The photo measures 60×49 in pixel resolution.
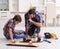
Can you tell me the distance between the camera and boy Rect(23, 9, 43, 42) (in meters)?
4.32

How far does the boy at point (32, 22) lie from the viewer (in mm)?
4316

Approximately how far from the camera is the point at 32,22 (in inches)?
171

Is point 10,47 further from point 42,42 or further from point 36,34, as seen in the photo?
point 36,34

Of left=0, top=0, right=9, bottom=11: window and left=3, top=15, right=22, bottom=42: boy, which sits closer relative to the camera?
left=3, top=15, right=22, bottom=42: boy

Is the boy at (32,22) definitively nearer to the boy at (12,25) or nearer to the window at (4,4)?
the boy at (12,25)

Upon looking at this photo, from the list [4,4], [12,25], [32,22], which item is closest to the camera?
[12,25]

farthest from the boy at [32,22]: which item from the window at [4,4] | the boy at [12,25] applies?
the window at [4,4]

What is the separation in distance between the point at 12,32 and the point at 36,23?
20.9 inches

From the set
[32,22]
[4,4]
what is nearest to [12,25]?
[32,22]

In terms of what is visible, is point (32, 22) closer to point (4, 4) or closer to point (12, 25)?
point (12, 25)

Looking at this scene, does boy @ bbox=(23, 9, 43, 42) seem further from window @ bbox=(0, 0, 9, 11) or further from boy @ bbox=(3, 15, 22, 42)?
window @ bbox=(0, 0, 9, 11)

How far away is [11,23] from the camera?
4.22 m

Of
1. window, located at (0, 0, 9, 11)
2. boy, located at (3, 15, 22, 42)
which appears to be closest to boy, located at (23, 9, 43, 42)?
boy, located at (3, 15, 22, 42)

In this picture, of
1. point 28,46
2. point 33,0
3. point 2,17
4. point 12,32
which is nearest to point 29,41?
point 28,46
